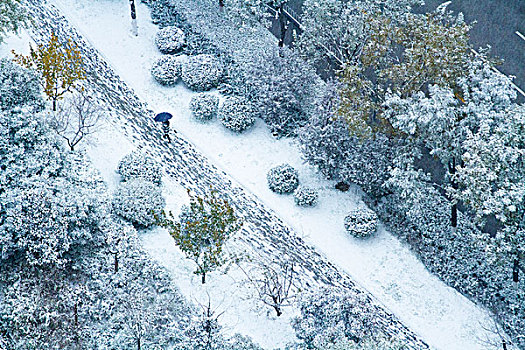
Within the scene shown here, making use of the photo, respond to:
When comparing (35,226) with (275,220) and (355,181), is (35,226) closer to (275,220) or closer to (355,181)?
(275,220)

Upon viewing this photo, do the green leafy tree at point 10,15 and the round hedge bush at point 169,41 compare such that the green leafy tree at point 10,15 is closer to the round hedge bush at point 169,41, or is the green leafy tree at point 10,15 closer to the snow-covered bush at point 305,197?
the round hedge bush at point 169,41

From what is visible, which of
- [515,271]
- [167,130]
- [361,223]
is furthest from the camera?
[167,130]

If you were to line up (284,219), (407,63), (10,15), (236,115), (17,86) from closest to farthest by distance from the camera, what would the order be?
1. (407,63)
2. (17,86)
3. (284,219)
4. (10,15)
5. (236,115)

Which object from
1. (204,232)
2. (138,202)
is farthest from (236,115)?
(204,232)

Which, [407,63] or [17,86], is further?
[17,86]

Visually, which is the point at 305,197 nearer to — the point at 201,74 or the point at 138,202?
the point at 138,202

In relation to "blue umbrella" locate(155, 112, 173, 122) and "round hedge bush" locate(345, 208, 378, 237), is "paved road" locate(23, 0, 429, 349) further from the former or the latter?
"round hedge bush" locate(345, 208, 378, 237)

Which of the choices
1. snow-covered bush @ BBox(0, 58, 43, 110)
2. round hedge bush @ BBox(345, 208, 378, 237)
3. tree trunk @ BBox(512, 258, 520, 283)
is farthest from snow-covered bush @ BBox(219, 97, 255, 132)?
tree trunk @ BBox(512, 258, 520, 283)

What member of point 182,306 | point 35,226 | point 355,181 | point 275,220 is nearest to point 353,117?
point 355,181

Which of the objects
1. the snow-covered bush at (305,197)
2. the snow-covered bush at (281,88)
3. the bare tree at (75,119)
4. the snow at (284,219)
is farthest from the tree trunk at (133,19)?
the snow-covered bush at (305,197)
